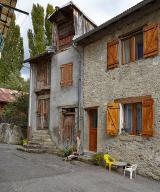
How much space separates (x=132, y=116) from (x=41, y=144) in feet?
22.8

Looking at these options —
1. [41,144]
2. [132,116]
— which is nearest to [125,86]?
[132,116]

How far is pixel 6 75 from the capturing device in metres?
34.7

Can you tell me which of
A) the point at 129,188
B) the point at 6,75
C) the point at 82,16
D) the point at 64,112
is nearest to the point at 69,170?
the point at 129,188

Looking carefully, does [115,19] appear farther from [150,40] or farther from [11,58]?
[11,58]

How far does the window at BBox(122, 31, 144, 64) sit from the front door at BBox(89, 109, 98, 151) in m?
3.14

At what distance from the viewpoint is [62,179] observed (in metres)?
8.93

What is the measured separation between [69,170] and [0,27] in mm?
6675

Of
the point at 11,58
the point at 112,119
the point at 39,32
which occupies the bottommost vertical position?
the point at 112,119

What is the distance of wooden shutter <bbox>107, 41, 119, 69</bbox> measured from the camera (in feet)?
39.0

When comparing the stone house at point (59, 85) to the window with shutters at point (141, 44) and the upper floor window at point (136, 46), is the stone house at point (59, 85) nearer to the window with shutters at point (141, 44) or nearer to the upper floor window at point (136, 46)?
the upper floor window at point (136, 46)

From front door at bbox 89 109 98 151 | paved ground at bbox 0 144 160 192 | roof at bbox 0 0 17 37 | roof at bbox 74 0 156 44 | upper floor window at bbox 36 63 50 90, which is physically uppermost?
roof at bbox 74 0 156 44

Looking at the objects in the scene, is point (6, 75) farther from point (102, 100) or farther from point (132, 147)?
point (132, 147)

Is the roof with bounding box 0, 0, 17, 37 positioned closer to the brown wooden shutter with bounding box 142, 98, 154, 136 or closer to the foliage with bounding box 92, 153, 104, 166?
the brown wooden shutter with bounding box 142, 98, 154, 136

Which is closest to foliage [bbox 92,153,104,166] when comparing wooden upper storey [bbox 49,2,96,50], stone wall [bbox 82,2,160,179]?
stone wall [bbox 82,2,160,179]
